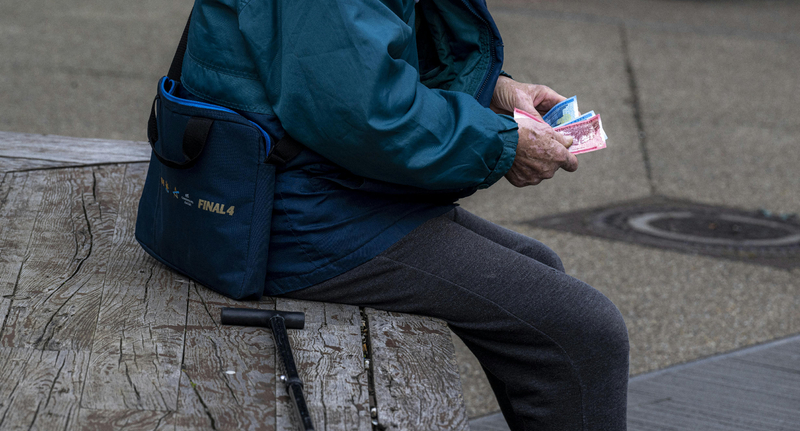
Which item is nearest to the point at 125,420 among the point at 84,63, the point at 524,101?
the point at 524,101

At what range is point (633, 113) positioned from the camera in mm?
6445

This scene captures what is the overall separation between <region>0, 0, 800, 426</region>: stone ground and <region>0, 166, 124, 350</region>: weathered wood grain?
149 cm

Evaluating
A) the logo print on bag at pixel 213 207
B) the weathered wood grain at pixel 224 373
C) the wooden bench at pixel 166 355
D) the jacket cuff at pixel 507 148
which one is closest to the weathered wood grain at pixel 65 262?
the wooden bench at pixel 166 355

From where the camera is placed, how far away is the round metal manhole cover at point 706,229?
14.7 ft

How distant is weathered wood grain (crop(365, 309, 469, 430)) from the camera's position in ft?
5.43

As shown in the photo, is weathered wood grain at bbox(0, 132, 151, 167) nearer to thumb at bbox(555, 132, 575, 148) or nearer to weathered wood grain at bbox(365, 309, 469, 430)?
weathered wood grain at bbox(365, 309, 469, 430)

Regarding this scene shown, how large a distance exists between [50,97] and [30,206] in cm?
362

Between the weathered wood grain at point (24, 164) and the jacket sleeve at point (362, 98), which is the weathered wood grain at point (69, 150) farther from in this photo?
the jacket sleeve at point (362, 98)

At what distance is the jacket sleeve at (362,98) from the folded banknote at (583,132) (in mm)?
309

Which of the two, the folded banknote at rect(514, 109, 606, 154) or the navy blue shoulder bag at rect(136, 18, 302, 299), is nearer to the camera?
the navy blue shoulder bag at rect(136, 18, 302, 299)

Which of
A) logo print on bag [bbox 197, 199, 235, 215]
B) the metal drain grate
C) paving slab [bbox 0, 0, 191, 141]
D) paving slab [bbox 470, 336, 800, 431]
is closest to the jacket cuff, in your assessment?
logo print on bag [bbox 197, 199, 235, 215]

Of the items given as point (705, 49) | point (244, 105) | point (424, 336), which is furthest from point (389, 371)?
point (705, 49)

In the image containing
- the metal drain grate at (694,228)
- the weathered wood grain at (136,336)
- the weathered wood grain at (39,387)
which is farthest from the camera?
the metal drain grate at (694,228)

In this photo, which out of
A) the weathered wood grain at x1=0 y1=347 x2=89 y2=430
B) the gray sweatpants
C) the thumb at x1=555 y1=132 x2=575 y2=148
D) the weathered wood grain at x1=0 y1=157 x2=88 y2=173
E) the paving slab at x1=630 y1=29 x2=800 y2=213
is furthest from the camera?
the paving slab at x1=630 y1=29 x2=800 y2=213
